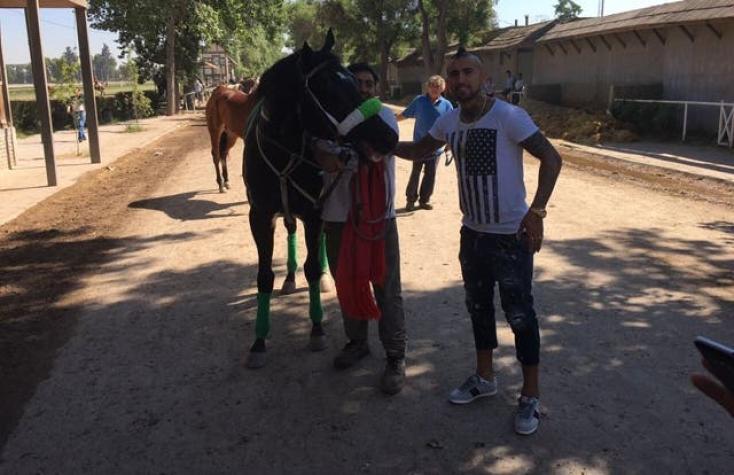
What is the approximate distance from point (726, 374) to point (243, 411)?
100 inches

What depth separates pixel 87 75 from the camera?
44.3 ft

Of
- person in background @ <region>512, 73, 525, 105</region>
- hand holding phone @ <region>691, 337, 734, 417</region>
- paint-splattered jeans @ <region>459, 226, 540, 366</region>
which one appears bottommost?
paint-splattered jeans @ <region>459, 226, 540, 366</region>

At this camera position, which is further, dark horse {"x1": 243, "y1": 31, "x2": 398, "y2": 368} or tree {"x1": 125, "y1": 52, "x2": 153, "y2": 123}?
tree {"x1": 125, "y1": 52, "x2": 153, "y2": 123}

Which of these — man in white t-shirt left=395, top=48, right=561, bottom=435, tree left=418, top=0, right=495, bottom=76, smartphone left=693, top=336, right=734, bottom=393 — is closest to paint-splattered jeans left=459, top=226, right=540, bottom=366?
man in white t-shirt left=395, top=48, right=561, bottom=435

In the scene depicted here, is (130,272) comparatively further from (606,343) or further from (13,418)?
(606,343)

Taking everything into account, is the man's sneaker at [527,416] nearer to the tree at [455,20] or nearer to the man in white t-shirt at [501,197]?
the man in white t-shirt at [501,197]

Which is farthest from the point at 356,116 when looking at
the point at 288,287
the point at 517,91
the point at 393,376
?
the point at 517,91

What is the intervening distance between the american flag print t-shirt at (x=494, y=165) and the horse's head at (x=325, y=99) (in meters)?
0.38

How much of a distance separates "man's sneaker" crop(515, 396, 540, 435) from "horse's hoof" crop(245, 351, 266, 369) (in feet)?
5.38

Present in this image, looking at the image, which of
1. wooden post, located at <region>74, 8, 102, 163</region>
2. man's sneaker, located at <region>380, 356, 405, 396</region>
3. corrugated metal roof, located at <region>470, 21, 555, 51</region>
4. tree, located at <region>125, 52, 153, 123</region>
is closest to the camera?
man's sneaker, located at <region>380, 356, 405, 396</region>

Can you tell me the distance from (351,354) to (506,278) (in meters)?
1.28

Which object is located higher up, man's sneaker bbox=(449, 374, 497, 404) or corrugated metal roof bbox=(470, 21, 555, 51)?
corrugated metal roof bbox=(470, 21, 555, 51)

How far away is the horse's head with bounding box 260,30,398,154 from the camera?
2990mm

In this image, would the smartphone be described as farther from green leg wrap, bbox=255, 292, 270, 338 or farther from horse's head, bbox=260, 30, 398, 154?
green leg wrap, bbox=255, 292, 270, 338
